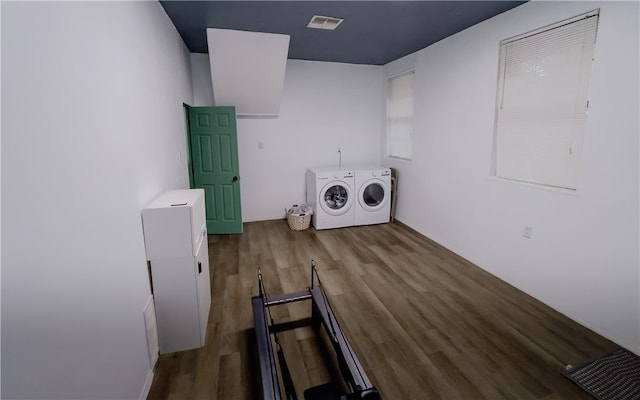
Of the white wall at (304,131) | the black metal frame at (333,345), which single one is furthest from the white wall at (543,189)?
the black metal frame at (333,345)

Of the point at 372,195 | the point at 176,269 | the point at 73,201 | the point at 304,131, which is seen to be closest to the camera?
the point at 73,201

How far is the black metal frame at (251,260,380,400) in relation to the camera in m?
1.57

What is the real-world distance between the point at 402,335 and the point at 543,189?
1.78 meters

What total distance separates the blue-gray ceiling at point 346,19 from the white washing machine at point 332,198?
1785 mm

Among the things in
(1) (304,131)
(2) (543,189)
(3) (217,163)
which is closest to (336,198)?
(1) (304,131)

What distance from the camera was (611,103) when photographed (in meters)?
2.24

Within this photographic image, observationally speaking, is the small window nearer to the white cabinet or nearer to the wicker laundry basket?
the wicker laundry basket

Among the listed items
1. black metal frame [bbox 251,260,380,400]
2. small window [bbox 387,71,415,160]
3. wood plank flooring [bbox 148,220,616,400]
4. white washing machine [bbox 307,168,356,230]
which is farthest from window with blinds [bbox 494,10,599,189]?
black metal frame [bbox 251,260,380,400]

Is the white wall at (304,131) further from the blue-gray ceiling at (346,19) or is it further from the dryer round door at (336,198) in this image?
the blue-gray ceiling at (346,19)

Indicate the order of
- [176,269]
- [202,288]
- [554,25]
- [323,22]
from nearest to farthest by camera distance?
1. [176,269]
2. [202,288]
3. [554,25]
4. [323,22]

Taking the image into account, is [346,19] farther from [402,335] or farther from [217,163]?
[402,335]

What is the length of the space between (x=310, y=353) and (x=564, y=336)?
191cm

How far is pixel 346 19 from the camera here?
3.21 meters

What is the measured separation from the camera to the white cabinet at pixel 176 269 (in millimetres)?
2055
